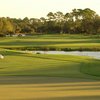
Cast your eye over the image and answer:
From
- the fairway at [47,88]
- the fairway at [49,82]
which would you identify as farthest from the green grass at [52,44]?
the fairway at [47,88]

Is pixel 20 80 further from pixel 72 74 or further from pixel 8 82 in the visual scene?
pixel 72 74

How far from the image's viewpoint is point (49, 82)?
17.4 meters

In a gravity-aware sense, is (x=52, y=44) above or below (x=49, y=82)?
below

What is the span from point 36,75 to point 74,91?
16.2 ft

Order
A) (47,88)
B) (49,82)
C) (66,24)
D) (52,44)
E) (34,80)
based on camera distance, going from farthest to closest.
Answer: (66,24) < (52,44) < (34,80) < (49,82) < (47,88)

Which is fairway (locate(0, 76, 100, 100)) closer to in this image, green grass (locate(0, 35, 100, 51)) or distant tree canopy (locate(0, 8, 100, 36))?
green grass (locate(0, 35, 100, 51))

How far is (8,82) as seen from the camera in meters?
17.3

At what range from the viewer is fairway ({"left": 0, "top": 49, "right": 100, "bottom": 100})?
14156 millimetres

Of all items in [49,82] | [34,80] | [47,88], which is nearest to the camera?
[47,88]

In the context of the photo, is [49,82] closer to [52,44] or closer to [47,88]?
[47,88]

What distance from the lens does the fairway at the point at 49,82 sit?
46.4 ft

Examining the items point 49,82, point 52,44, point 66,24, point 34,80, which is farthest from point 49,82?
point 66,24

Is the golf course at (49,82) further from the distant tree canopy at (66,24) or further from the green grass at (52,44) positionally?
the distant tree canopy at (66,24)

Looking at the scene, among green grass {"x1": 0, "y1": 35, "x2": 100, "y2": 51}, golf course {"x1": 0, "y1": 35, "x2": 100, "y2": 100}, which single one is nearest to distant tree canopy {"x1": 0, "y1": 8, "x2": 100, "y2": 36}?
green grass {"x1": 0, "y1": 35, "x2": 100, "y2": 51}
